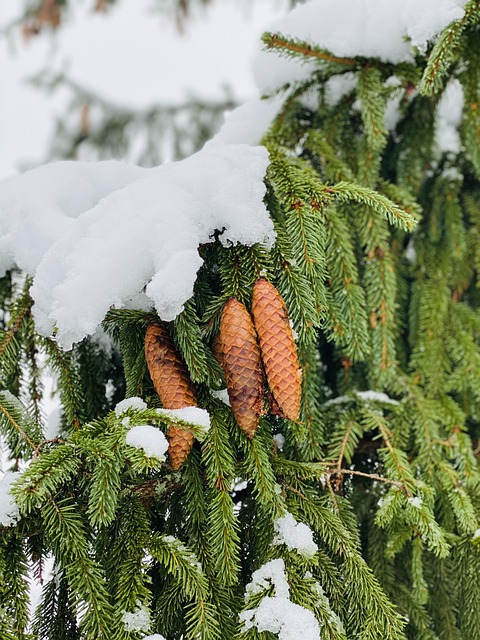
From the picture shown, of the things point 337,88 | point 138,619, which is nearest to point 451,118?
point 337,88

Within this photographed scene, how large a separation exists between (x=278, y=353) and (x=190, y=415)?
210 millimetres

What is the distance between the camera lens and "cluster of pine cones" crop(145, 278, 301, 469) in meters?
1.10

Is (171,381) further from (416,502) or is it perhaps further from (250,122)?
(250,122)

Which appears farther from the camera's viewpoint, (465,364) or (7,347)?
(465,364)

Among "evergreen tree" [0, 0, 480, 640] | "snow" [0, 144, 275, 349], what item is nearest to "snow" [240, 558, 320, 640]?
"evergreen tree" [0, 0, 480, 640]

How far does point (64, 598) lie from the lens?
1.24m

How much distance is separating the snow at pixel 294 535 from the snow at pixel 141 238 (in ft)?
1.69

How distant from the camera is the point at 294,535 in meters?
1.19

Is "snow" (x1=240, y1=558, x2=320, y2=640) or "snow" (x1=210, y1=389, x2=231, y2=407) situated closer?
"snow" (x1=240, y1=558, x2=320, y2=640)

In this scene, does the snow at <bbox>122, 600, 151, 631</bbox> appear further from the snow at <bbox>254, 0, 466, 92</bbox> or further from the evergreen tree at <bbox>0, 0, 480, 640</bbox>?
the snow at <bbox>254, 0, 466, 92</bbox>

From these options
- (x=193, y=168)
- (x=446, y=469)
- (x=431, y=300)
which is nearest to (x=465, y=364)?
(x=431, y=300)

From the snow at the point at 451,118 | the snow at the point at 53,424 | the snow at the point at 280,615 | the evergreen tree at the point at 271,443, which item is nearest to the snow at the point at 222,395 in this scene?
the evergreen tree at the point at 271,443

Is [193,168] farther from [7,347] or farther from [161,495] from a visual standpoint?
[161,495]

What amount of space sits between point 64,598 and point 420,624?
945 millimetres
